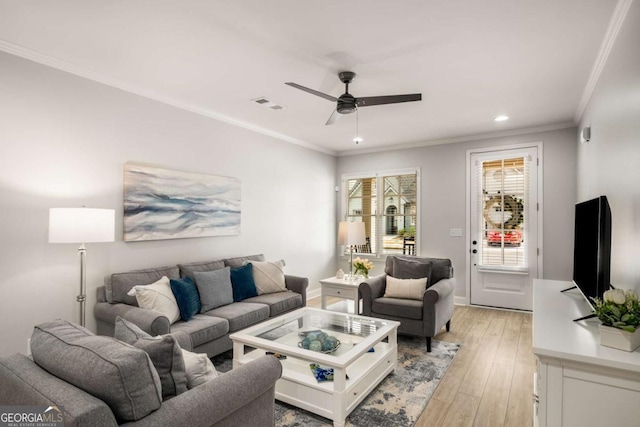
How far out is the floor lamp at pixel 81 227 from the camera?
2.49m

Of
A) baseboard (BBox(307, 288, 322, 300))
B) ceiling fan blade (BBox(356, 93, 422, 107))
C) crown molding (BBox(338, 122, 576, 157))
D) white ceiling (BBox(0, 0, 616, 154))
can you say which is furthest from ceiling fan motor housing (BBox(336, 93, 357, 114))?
baseboard (BBox(307, 288, 322, 300))

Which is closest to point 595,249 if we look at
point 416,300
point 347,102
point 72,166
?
point 416,300

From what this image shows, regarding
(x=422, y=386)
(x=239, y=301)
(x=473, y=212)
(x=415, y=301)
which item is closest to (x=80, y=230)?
→ (x=239, y=301)

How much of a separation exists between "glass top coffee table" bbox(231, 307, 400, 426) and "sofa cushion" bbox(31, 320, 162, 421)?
124cm

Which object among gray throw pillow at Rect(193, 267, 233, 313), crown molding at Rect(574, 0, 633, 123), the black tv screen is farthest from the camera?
gray throw pillow at Rect(193, 267, 233, 313)

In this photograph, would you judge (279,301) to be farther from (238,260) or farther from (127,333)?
(127,333)

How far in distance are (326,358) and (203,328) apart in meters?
1.24

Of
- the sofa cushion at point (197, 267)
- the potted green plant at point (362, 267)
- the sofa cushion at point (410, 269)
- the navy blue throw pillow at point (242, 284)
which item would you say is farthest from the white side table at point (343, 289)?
the sofa cushion at point (197, 267)

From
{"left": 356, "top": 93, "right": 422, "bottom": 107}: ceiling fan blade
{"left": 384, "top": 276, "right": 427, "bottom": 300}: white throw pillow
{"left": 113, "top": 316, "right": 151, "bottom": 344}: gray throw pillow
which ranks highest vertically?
{"left": 356, "top": 93, "right": 422, "bottom": 107}: ceiling fan blade

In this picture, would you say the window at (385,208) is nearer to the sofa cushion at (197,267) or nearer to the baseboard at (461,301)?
the baseboard at (461,301)

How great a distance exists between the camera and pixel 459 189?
5.40 metres

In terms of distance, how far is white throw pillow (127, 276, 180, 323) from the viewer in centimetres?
290

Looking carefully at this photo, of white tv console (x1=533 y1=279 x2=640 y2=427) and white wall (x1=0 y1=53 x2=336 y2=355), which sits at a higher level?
white wall (x1=0 y1=53 x2=336 y2=355)

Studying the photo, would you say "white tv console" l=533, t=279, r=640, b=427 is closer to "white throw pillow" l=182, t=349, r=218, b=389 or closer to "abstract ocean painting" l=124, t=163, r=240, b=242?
"white throw pillow" l=182, t=349, r=218, b=389
